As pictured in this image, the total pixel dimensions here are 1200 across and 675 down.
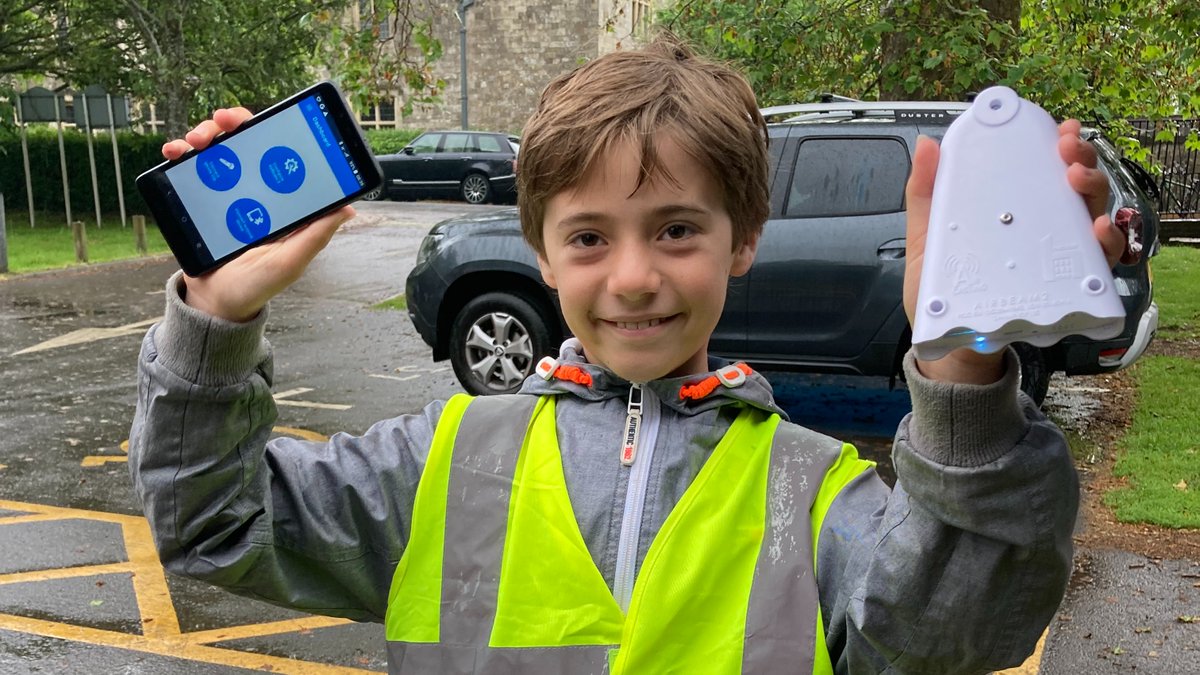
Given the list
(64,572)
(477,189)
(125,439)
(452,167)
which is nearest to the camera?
(64,572)

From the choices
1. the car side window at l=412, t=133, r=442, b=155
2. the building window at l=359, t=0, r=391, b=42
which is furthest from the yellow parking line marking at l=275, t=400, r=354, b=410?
the car side window at l=412, t=133, r=442, b=155

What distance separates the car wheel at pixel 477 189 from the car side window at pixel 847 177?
1894cm

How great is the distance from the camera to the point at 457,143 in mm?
25812

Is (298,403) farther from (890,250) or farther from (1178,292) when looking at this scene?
(1178,292)

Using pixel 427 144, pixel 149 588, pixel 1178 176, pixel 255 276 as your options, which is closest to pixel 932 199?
pixel 255 276

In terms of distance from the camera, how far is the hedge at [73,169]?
2052 cm

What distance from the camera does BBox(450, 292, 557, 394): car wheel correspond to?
7367 millimetres

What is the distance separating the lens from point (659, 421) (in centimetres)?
158

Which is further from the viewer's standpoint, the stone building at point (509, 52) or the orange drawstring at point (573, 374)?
the stone building at point (509, 52)

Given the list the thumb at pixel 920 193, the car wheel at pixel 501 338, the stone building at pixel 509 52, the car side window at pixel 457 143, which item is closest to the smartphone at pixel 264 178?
the thumb at pixel 920 193

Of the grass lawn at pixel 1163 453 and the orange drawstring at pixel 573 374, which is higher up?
the orange drawstring at pixel 573 374

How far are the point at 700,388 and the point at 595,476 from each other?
0.64 feet

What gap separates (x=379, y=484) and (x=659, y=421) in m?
0.41

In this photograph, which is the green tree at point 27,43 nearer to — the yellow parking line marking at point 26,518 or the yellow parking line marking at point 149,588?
the yellow parking line marking at point 26,518
